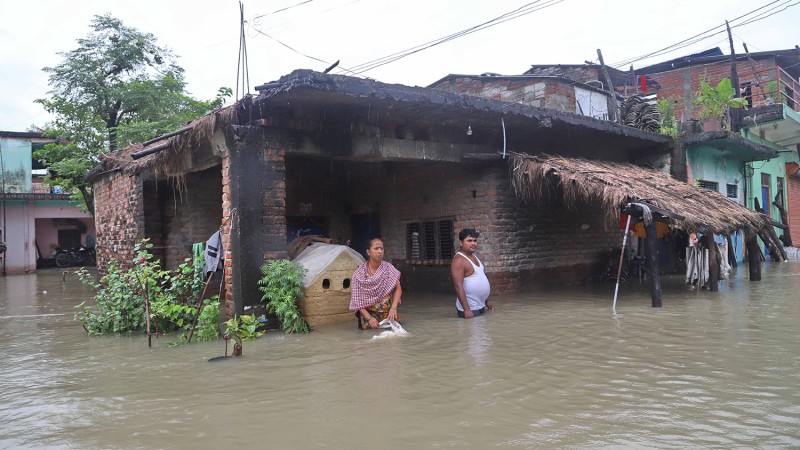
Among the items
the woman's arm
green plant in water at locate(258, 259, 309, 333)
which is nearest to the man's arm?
the woman's arm

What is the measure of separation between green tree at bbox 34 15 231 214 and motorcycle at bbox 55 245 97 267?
9.05 metres

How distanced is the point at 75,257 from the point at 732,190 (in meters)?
26.9

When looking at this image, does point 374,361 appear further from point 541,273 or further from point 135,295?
point 541,273

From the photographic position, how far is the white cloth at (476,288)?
7.14m

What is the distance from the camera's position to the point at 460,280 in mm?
7000

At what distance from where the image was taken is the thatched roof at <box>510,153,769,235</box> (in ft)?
25.2

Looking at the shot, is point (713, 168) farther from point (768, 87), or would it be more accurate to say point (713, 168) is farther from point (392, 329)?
point (392, 329)

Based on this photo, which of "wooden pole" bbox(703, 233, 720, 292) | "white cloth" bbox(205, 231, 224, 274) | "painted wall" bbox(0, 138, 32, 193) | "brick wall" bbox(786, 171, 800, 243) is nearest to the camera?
"white cloth" bbox(205, 231, 224, 274)

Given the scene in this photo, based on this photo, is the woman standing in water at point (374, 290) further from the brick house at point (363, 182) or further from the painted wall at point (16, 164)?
the painted wall at point (16, 164)

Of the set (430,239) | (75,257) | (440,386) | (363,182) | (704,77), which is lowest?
(440,386)

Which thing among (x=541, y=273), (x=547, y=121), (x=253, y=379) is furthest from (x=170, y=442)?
(x=541, y=273)

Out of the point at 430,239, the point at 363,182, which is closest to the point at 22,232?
the point at 363,182

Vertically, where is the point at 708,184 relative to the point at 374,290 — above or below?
above

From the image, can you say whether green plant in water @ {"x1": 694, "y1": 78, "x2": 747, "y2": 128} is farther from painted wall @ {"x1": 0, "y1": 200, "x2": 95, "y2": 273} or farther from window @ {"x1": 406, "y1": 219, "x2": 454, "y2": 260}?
painted wall @ {"x1": 0, "y1": 200, "x2": 95, "y2": 273}
